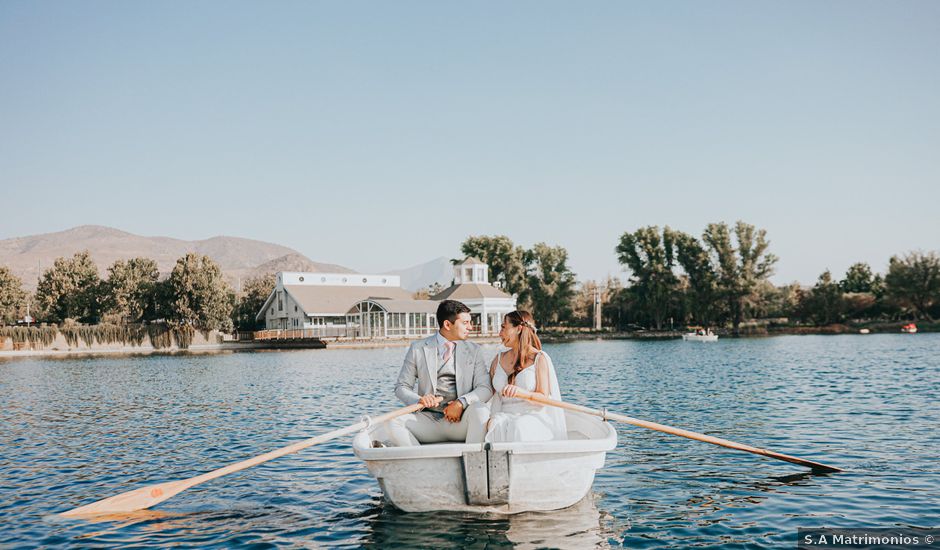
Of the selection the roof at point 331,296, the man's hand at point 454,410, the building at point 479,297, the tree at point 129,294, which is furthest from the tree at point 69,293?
the man's hand at point 454,410

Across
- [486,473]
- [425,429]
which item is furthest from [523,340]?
[425,429]

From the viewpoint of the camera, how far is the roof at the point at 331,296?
217ft

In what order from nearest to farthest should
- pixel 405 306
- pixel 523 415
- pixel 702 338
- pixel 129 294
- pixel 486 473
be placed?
pixel 486 473 → pixel 523 415 → pixel 129 294 → pixel 405 306 → pixel 702 338

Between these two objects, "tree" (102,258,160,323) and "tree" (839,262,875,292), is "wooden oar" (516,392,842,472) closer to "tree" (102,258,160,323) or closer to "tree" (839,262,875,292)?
"tree" (102,258,160,323)

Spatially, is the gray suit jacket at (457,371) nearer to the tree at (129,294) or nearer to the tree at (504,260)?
the tree at (129,294)

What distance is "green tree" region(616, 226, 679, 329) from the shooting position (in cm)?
8088

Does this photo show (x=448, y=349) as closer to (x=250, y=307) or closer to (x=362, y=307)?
(x=362, y=307)

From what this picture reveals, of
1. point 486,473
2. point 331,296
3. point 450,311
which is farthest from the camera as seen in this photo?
point 331,296

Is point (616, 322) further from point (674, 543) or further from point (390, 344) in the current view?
point (674, 543)

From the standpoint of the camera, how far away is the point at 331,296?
6950cm

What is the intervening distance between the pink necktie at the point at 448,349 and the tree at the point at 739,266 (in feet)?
245

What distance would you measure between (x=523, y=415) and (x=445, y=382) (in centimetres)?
96

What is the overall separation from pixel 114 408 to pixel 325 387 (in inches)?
280

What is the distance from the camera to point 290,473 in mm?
10664
